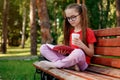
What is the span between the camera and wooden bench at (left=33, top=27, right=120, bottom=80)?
5.07 metres

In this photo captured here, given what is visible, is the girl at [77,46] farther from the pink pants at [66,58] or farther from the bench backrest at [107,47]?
the bench backrest at [107,47]

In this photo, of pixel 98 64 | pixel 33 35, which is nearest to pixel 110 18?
pixel 33 35

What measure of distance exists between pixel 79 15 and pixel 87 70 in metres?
0.81

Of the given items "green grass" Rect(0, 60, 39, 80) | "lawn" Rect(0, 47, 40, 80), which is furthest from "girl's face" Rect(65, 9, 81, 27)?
"green grass" Rect(0, 60, 39, 80)

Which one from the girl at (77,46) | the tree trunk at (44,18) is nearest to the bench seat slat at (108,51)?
the girl at (77,46)

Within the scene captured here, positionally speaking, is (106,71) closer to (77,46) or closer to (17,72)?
(77,46)

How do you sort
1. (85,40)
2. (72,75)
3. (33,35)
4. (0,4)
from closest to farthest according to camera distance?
(72,75) → (85,40) → (33,35) → (0,4)

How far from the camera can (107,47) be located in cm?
582

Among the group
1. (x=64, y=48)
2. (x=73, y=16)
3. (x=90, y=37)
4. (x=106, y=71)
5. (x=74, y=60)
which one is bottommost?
(x=106, y=71)

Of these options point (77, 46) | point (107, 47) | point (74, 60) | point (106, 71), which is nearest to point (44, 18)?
point (77, 46)

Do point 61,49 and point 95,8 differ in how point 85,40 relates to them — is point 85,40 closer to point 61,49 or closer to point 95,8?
point 61,49

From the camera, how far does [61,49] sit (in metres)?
5.91

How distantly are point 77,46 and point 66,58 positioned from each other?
469mm

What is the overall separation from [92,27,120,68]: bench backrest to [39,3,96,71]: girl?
0.48 ft
